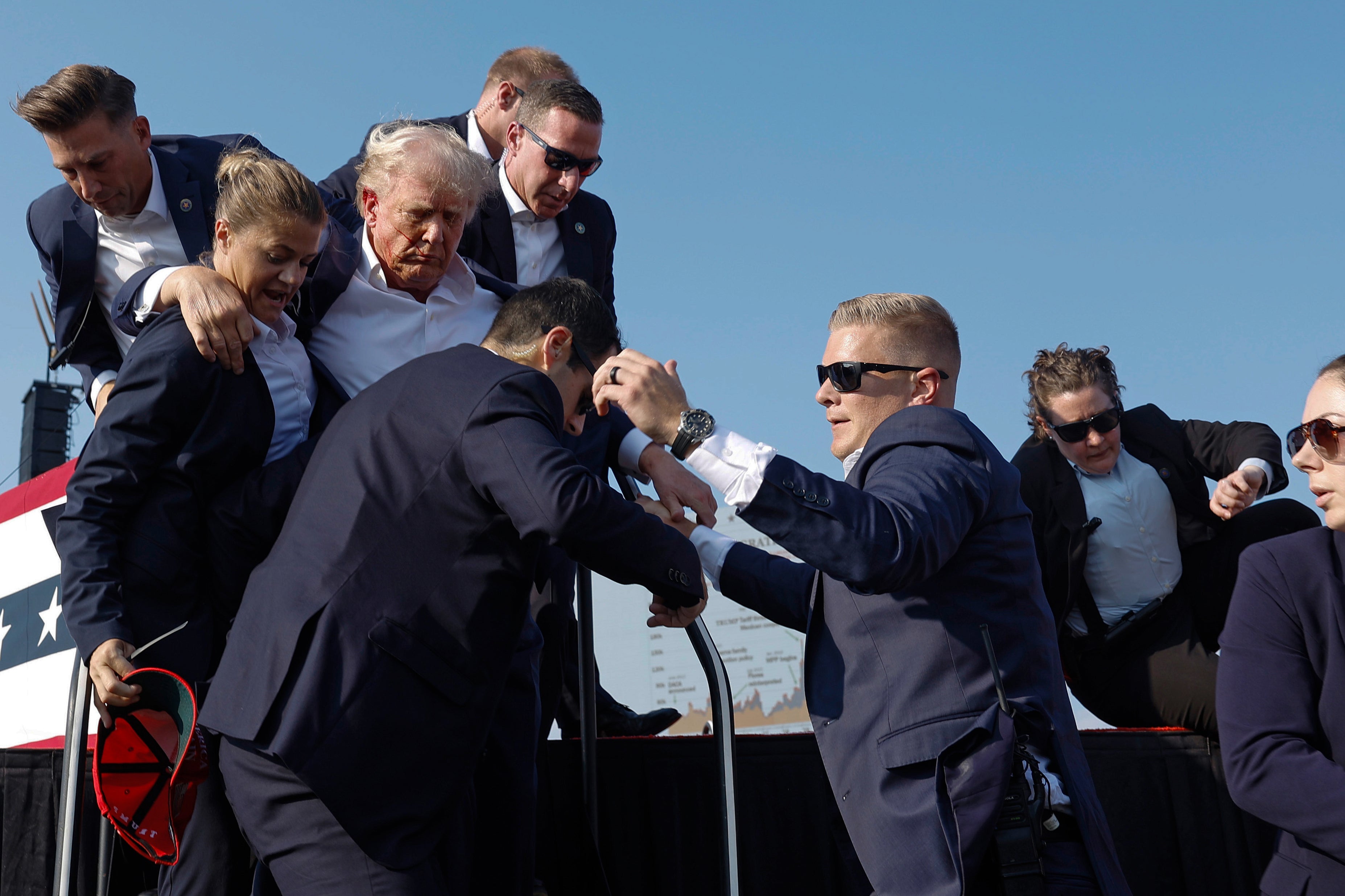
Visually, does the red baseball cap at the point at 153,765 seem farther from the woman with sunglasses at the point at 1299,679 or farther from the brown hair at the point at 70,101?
the woman with sunglasses at the point at 1299,679

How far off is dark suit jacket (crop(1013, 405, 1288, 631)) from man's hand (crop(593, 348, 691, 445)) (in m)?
2.13

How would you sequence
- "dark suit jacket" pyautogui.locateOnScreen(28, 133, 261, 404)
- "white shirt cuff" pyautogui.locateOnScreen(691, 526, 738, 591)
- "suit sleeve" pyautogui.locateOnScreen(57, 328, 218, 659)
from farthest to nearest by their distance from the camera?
"dark suit jacket" pyautogui.locateOnScreen(28, 133, 261, 404) < "white shirt cuff" pyautogui.locateOnScreen(691, 526, 738, 591) < "suit sleeve" pyautogui.locateOnScreen(57, 328, 218, 659)

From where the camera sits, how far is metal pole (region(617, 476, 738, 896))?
252 cm

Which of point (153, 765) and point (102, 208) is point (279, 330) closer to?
point (102, 208)

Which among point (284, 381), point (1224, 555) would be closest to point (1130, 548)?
point (1224, 555)

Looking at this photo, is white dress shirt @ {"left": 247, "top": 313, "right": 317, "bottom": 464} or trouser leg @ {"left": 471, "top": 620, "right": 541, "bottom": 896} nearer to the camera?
trouser leg @ {"left": 471, "top": 620, "right": 541, "bottom": 896}

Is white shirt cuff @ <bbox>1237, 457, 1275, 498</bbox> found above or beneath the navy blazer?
above

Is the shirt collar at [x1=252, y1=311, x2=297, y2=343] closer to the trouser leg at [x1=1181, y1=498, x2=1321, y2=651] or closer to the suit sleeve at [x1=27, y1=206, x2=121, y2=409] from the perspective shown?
the suit sleeve at [x1=27, y1=206, x2=121, y2=409]

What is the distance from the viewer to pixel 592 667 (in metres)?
2.87

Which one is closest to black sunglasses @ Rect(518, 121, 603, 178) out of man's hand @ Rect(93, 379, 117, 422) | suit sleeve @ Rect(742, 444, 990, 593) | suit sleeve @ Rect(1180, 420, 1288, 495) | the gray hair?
the gray hair

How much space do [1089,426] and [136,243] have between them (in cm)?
320

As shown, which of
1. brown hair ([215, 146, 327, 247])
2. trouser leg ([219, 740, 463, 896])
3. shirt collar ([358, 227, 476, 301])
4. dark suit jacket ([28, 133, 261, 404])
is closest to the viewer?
trouser leg ([219, 740, 463, 896])

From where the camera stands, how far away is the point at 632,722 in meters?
3.74

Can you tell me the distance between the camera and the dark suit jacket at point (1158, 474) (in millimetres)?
3869
